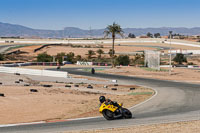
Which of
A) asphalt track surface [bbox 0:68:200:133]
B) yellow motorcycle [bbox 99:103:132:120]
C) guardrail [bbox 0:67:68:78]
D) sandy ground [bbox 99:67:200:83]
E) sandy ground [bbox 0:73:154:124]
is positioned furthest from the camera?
sandy ground [bbox 99:67:200:83]

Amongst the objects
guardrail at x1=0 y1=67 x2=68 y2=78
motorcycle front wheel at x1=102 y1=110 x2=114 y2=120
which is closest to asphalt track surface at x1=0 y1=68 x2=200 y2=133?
motorcycle front wheel at x1=102 y1=110 x2=114 y2=120

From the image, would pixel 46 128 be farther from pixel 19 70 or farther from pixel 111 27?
pixel 111 27

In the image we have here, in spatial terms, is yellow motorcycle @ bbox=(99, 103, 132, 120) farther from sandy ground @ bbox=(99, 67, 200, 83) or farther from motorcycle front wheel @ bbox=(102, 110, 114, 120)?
sandy ground @ bbox=(99, 67, 200, 83)

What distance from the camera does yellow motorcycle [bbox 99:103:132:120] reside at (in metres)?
16.1

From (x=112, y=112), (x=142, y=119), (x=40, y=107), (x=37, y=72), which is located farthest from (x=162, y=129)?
(x=37, y=72)

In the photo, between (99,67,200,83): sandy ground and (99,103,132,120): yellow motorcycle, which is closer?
(99,103,132,120): yellow motorcycle

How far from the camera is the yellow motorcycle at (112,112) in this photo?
16062 mm

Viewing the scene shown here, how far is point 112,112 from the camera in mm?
16219

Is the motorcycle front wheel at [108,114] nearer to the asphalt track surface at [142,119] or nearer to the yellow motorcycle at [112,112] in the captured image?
the yellow motorcycle at [112,112]

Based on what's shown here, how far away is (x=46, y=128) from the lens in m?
14.6

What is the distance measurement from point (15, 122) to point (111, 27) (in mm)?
50245

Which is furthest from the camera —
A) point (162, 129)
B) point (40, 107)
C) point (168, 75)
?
point (168, 75)

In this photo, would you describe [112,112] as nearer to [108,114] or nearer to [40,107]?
[108,114]

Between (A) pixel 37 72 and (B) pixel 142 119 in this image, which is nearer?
(B) pixel 142 119
